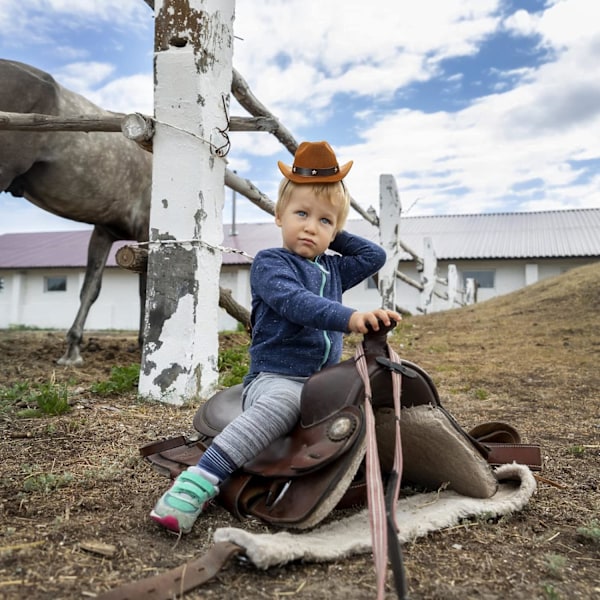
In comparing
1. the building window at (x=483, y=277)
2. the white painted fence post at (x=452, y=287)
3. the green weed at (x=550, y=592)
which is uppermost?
the building window at (x=483, y=277)

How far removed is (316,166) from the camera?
6.60 ft

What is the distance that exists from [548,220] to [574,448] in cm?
2426

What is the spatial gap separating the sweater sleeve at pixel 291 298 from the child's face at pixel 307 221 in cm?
9

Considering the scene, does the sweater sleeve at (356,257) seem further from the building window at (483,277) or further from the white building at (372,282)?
the building window at (483,277)

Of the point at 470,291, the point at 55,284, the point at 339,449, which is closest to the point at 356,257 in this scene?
the point at 339,449

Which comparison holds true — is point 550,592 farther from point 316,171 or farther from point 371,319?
point 316,171

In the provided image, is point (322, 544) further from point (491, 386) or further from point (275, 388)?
point (491, 386)

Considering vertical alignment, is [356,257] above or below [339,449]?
above

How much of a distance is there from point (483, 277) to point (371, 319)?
21626 millimetres

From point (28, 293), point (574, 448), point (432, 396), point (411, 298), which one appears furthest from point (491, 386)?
point (28, 293)

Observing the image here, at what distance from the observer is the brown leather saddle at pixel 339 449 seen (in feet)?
5.13

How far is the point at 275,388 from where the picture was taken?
1847 mm

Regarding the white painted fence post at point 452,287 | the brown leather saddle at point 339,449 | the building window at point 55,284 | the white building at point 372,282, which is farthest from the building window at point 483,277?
the brown leather saddle at point 339,449

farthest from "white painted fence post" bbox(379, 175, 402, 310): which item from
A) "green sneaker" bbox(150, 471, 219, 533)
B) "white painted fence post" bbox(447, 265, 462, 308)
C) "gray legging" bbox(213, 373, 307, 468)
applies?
"white painted fence post" bbox(447, 265, 462, 308)
